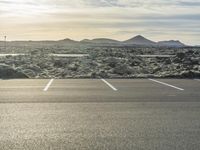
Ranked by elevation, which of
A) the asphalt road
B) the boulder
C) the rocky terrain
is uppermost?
the asphalt road

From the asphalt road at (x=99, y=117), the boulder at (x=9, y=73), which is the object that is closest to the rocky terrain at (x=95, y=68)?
the boulder at (x=9, y=73)

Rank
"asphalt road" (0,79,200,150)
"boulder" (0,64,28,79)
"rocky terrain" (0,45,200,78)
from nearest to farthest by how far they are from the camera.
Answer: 1. "asphalt road" (0,79,200,150)
2. "boulder" (0,64,28,79)
3. "rocky terrain" (0,45,200,78)

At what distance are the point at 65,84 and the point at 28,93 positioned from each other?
12.6 feet

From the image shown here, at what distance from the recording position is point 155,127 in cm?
1131

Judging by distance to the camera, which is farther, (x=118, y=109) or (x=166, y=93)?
(x=166, y=93)

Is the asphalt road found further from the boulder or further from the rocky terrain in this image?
the rocky terrain

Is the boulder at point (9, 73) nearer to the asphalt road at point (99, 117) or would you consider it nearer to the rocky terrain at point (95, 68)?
the rocky terrain at point (95, 68)

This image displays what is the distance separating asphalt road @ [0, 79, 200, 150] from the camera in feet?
31.8

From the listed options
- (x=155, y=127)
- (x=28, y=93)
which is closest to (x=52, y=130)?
(x=155, y=127)

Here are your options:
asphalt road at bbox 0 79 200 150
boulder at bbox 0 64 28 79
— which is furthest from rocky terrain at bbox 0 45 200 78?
asphalt road at bbox 0 79 200 150

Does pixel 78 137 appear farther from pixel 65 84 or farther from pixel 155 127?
pixel 65 84

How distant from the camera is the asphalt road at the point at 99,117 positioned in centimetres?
969

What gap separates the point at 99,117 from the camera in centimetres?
1273

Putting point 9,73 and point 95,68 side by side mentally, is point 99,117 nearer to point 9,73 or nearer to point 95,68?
point 9,73
